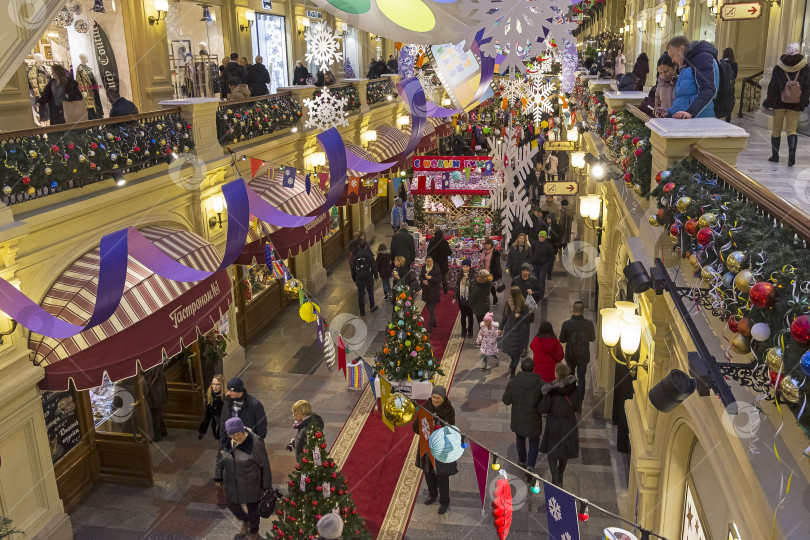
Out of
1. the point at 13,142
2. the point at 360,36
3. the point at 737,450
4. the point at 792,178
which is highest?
the point at 360,36

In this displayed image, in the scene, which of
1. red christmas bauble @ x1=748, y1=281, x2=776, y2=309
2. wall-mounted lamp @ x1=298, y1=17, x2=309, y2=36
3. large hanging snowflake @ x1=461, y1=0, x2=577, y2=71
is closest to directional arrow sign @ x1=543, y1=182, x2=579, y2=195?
red christmas bauble @ x1=748, y1=281, x2=776, y2=309

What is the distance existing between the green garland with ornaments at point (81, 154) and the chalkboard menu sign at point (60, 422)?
253 centimetres

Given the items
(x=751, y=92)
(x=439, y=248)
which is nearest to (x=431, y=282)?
(x=439, y=248)

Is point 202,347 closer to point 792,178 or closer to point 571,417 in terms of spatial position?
point 571,417

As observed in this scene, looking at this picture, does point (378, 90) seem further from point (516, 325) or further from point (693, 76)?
point (693, 76)

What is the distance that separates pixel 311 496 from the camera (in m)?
6.09

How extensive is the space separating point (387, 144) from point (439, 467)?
14.4m

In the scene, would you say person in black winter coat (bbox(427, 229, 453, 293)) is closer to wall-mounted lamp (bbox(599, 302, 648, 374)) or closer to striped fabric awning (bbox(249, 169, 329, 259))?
striped fabric awning (bbox(249, 169, 329, 259))

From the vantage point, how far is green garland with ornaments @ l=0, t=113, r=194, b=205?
735 centimetres

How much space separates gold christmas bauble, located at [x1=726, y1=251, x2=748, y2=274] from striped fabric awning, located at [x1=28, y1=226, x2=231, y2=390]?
6450mm

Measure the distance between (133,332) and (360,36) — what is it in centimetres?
2432

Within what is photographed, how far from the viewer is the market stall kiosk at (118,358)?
25.3 ft

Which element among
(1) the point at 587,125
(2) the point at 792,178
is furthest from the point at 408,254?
(2) the point at 792,178

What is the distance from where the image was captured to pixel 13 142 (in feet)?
24.3
